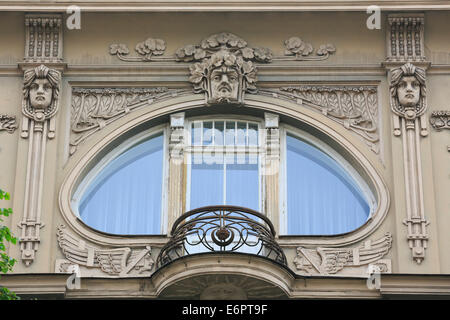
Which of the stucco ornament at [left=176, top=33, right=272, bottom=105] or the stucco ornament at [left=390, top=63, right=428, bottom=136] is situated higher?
the stucco ornament at [left=176, top=33, right=272, bottom=105]

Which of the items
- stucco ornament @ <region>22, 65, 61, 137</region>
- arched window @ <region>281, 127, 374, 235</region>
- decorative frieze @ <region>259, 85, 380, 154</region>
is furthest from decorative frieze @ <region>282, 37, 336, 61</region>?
stucco ornament @ <region>22, 65, 61, 137</region>

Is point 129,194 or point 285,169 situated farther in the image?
point 285,169

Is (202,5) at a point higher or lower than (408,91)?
higher

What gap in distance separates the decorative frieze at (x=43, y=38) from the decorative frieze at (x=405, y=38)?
5.24 m

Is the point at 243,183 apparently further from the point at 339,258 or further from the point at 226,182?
the point at 339,258

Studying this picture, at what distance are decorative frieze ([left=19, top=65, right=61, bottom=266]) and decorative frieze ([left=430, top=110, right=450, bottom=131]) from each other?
585 centimetres

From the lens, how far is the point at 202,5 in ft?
73.2

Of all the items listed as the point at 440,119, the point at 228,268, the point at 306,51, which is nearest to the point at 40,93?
the point at 306,51

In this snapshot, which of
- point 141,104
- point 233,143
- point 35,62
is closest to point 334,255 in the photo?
point 233,143

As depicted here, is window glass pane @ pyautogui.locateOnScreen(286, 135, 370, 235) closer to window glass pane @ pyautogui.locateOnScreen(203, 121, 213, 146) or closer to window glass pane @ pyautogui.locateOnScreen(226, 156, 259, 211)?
window glass pane @ pyautogui.locateOnScreen(226, 156, 259, 211)

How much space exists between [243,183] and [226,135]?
3.06 ft

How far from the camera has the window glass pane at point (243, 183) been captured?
2170cm

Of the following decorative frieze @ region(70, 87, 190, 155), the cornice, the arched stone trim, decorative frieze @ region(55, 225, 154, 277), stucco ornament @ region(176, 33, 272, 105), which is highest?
the cornice

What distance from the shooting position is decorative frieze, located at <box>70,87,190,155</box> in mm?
22078
